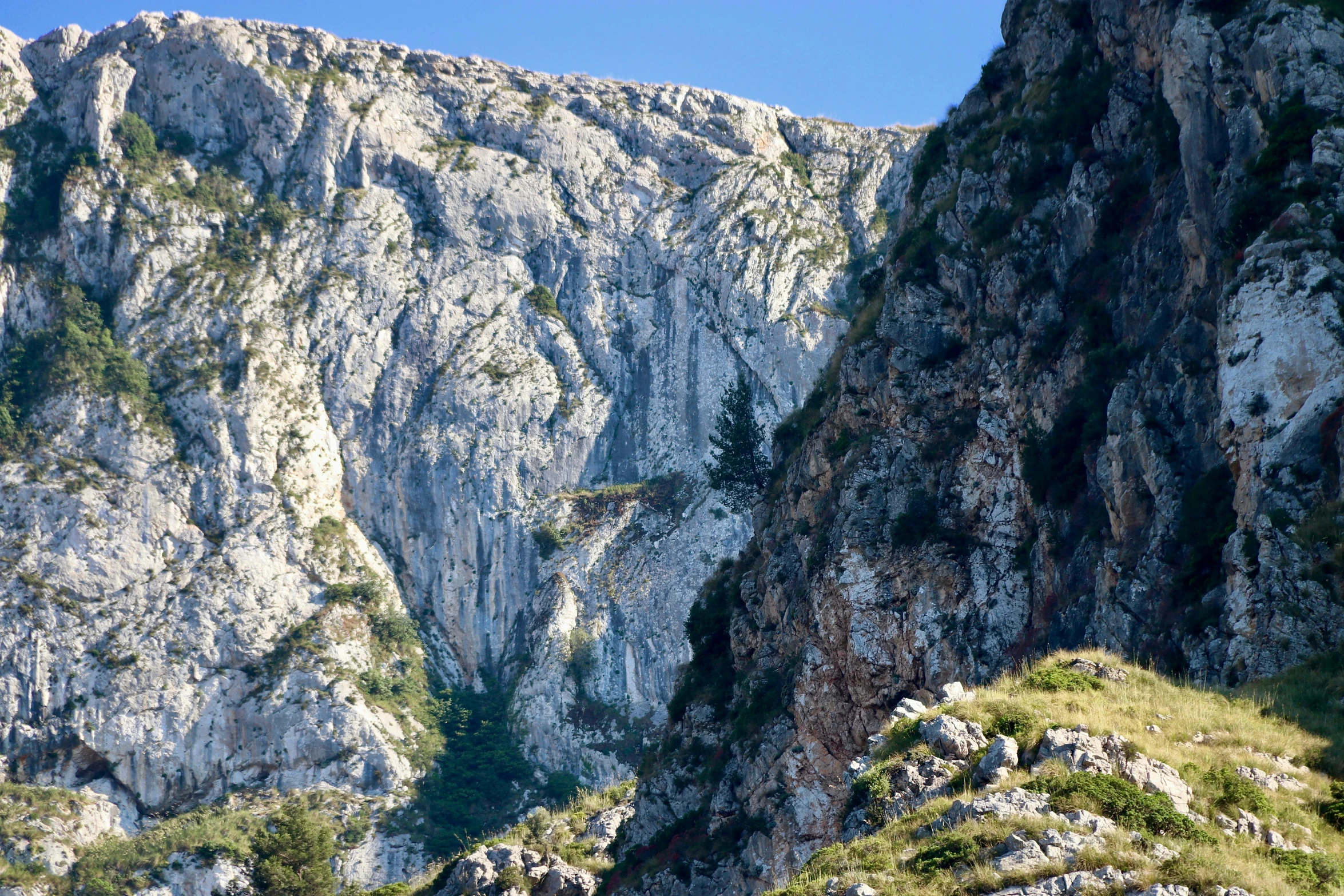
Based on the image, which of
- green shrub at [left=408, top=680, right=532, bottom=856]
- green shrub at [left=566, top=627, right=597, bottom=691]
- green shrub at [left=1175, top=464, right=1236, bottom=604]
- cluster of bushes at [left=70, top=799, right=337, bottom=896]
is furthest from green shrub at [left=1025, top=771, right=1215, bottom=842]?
green shrub at [left=566, top=627, right=597, bottom=691]

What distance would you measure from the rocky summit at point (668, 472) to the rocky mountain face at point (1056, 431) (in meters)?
0.18

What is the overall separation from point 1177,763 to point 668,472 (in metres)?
82.9

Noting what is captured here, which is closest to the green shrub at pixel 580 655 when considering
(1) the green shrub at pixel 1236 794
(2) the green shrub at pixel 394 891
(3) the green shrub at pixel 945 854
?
(2) the green shrub at pixel 394 891

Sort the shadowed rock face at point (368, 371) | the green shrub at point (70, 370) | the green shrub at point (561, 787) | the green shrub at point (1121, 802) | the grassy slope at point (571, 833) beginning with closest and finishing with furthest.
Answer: the green shrub at point (1121, 802) → the grassy slope at point (571, 833) → the green shrub at point (561, 787) → the shadowed rock face at point (368, 371) → the green shrub at point (70, 370)

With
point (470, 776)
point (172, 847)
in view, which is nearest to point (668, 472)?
point (470, 776)

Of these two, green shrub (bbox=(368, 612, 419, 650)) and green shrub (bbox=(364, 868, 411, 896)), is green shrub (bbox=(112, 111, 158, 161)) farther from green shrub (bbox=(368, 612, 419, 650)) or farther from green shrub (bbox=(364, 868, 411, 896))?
green shrub (bbox=(364, 868, 411, 896))

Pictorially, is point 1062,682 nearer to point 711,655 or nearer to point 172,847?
point 711,655

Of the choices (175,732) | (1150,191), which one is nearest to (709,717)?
(1150,191)

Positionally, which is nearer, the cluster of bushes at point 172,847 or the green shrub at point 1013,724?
the green shrub at point 1013,724

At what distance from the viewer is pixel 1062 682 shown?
26.7m

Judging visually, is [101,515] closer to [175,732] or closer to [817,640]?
[175,732]

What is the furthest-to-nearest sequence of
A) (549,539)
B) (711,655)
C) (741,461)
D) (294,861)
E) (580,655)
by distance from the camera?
(549,539), (580,655), (741,461), (294,861), (711,655)

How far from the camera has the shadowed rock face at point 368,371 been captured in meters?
87.9

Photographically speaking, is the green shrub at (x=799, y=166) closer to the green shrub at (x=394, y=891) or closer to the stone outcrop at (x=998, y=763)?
the green shrub at (x=394, y=891)
